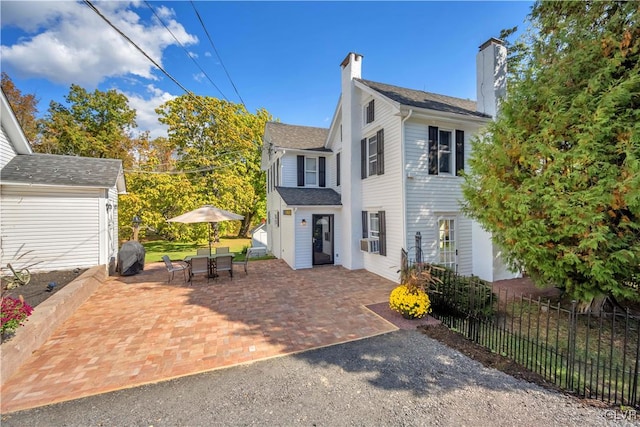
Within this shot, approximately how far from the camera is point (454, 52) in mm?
10883

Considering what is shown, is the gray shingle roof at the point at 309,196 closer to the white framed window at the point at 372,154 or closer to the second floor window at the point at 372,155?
the second floor window at the point at 372,155

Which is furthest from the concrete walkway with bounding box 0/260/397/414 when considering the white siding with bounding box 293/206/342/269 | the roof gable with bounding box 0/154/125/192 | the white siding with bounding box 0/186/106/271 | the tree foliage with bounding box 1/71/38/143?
the tree foliage with bounding box 1/71/38/143

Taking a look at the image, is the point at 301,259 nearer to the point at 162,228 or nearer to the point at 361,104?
the point at 361,104

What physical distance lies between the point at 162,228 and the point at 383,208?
616 inches

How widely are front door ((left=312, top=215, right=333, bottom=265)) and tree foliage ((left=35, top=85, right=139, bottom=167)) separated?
69.0ft

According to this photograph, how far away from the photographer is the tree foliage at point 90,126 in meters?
22.1

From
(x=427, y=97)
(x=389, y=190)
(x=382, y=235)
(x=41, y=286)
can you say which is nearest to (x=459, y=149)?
(x=389, y=190)

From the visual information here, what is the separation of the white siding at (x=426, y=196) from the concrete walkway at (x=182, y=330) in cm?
217

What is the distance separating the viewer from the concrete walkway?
12.7 feet

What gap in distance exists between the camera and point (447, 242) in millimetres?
9461

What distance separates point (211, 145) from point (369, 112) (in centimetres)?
1415

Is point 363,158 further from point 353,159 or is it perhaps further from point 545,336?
point 545,336

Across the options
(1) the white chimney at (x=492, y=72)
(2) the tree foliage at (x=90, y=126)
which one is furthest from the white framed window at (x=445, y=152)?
(2) the tree foliage at (x=90, y=126)

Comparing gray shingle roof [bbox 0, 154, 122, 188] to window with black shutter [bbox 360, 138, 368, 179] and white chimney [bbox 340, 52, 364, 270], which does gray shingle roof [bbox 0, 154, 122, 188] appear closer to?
white chimney [bbox 340, 52, 364, 270]
